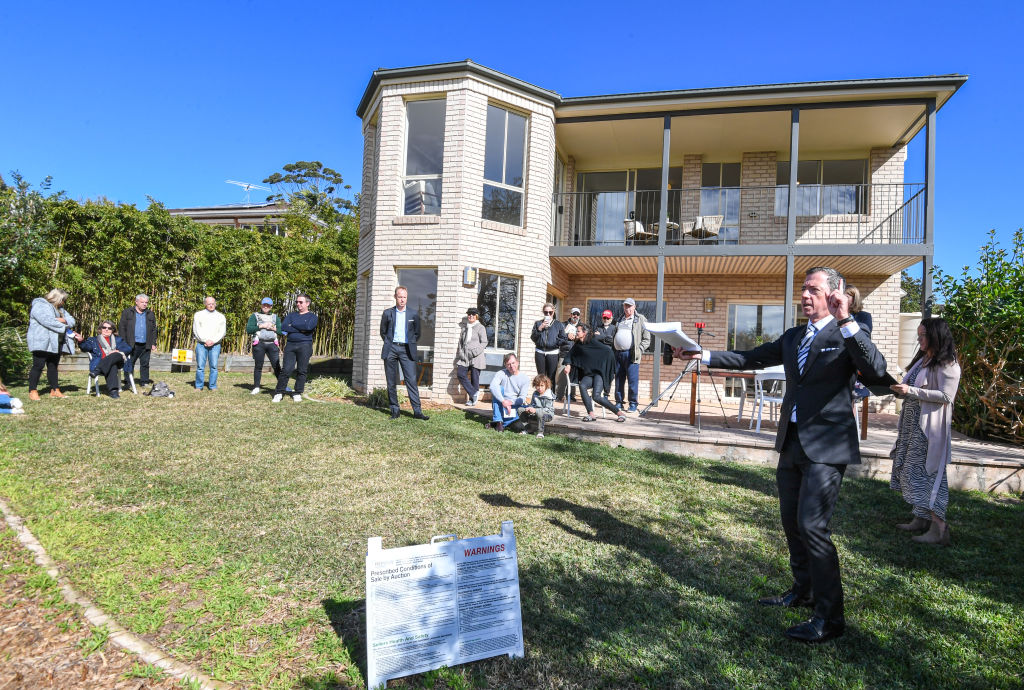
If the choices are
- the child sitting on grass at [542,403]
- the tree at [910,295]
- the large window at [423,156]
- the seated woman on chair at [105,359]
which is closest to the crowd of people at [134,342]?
the seated woman on chair at [105,359]

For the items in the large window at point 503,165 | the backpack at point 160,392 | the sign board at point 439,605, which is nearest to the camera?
the sign board at point 439,605

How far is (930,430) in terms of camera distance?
4199mm

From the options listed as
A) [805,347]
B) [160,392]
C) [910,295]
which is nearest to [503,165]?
[160,392]

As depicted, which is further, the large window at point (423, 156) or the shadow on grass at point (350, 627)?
the large window at point (423, 156)

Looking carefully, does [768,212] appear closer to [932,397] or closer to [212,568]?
[932,397]

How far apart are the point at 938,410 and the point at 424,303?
8315 millimetres

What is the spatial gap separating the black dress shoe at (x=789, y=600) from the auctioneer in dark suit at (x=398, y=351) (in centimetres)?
563

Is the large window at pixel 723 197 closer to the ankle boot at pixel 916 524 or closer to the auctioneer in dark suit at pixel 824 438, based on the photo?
the ankle boot at pixel 916 524

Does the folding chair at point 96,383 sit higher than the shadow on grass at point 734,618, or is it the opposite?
the folding chair at point 96,383

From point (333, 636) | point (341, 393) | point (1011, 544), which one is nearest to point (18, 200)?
point (341, 393)

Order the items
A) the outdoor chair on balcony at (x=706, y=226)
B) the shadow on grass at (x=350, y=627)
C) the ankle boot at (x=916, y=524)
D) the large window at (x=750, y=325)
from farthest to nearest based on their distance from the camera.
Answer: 1. the large window at (x=750, y=325)
2. the outdoor chair on balcony at (x=706, y=226)
3. the ankle boot at (x=916, y=524)
4. the shadow on grass at (x=350, y=627)

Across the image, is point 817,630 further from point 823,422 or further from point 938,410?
point 938,410

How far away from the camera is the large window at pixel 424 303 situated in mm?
10719

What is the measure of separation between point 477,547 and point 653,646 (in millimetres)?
952
